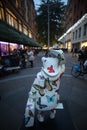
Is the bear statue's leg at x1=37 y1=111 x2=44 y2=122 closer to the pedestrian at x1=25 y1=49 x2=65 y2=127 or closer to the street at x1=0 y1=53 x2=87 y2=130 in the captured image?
the street at x1=0 y1=53 x2=87 y2=130

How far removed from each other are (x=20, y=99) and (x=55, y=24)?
23966 millimetres

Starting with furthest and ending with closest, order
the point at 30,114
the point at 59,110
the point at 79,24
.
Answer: the point at 79,24
the point at 59,110
the point at 30,114

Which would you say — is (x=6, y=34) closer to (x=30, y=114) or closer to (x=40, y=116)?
(x=40, y=116)

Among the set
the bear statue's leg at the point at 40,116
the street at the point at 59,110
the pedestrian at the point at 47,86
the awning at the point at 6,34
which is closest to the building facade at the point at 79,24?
the awning at the point at 6,34

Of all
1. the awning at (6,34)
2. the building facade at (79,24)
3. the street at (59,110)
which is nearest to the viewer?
the street at (59,110)

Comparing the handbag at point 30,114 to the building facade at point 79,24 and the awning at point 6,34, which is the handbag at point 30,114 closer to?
the awning at point 6,34

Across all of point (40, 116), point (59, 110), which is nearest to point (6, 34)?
point (59, 110)

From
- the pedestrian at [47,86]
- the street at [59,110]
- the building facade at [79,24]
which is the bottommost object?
the street at [59,110]

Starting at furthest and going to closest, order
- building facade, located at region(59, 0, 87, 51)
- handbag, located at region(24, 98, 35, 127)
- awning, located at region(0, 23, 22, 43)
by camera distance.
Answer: building facade, located at region(59, 0, 87, 51) → awning, located at region(0, 23, 22, 43) → handbag, located at region(24, 98, 35, 127)

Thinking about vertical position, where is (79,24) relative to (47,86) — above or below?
above

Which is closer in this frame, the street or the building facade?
the street

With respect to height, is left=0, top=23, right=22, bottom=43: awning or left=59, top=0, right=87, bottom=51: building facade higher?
left=59, top=0, right=87, bottom=51: building facade

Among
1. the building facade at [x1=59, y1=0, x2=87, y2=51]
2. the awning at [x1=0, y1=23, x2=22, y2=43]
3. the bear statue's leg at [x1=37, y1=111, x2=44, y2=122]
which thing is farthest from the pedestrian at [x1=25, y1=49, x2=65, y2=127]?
the building facade at [x1=59, y1=0, x2=87, y2=51]

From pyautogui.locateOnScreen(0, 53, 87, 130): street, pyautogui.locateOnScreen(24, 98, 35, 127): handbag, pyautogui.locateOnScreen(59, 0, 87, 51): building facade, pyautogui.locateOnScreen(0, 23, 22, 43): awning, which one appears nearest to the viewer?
pyautogui.locateOnScreen(24, 98, 35, 127): handbag
